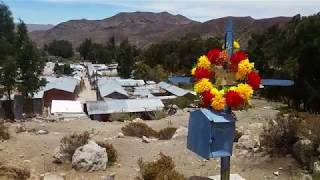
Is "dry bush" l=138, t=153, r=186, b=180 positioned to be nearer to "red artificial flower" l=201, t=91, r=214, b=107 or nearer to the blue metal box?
the blue metal box

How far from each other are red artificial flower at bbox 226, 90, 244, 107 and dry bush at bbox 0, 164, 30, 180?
19.1ft

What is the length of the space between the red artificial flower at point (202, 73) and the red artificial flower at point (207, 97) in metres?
0.27

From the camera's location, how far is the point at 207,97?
7180mm

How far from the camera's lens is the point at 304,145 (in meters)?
11.1

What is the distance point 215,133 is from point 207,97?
0.58 m

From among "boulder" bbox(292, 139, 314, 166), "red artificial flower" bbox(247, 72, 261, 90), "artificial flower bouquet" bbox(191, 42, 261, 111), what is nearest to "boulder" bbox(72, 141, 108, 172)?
"boulder" bbox(292, 139, 314, 166)

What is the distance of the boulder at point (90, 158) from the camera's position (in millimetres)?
11258

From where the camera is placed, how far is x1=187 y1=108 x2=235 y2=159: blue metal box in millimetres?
7242

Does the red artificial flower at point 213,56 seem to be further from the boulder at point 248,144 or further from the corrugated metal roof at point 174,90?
the corrugated metal roof at point 174,90

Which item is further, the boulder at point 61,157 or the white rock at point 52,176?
the boulder at point 61,157

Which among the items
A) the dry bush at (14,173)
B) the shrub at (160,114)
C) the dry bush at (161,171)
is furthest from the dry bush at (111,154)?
the shrub at (160,114)

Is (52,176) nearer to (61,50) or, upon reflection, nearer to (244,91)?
(244,91)

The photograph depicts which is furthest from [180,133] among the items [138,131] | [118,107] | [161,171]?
[118,107]

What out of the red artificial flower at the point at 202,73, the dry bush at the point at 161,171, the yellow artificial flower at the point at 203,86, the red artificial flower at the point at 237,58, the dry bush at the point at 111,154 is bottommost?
the dry bush at the point at 111,154
